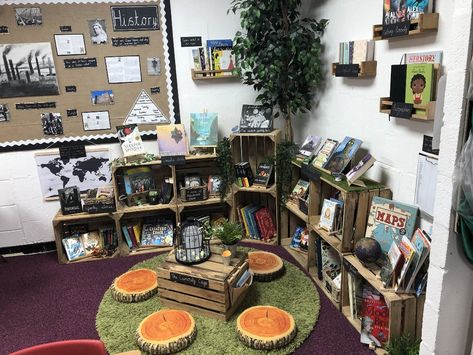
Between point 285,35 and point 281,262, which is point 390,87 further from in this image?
point 281,262

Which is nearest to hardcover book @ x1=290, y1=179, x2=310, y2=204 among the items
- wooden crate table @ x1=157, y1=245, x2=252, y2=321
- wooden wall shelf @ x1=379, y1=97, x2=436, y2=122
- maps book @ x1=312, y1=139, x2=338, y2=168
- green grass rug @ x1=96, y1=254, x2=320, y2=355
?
maps book @ x1=312, y1=139, x2=338, y2=168

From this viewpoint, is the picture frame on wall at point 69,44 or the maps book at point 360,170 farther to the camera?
the picture frame on wall at point 69,44

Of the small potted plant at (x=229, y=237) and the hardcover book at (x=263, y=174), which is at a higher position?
the hardcover book at (x=263, y=174)

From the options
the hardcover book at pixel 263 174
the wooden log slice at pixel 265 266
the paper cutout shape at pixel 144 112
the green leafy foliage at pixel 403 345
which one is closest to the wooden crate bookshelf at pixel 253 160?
the hardcover book at pixel 263 174

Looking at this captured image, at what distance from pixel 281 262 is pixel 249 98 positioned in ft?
5.22

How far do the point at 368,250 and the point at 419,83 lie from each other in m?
0.96

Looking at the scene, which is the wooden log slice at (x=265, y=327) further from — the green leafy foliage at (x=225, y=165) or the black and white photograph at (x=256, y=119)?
the black and white photograph at (x=256, y=119)

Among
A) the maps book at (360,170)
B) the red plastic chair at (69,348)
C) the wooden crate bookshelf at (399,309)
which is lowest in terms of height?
the wooden crate bookshelf at (399,309)

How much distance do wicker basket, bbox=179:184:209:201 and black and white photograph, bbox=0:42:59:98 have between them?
140 cm

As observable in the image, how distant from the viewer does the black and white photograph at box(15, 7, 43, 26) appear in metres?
3.22

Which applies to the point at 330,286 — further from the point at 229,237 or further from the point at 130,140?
the point at 130,140

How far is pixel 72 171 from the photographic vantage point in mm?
3627

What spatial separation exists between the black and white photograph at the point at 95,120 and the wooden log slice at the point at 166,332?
6.06 ft

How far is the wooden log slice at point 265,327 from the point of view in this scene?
225 cm
